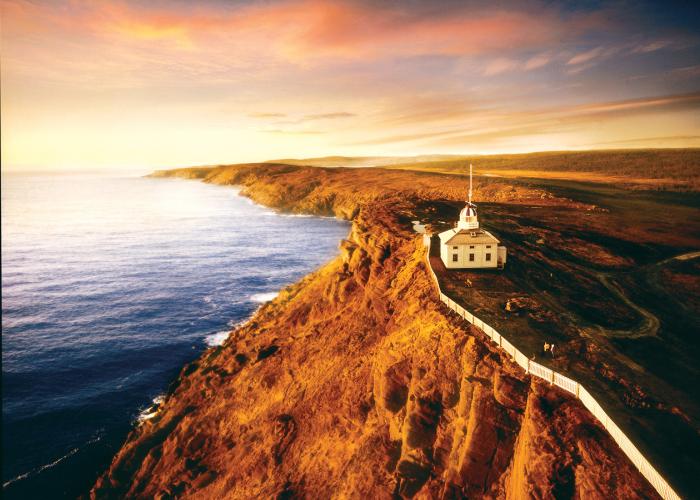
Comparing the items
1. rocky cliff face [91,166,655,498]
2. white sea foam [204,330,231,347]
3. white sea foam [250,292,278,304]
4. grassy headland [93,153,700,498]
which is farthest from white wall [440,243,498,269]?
white sea foam [250,292,278,304]

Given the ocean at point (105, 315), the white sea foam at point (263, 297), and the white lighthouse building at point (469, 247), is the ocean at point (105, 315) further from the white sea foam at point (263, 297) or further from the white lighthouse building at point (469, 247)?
the white lighthouse building at point (469, 247)

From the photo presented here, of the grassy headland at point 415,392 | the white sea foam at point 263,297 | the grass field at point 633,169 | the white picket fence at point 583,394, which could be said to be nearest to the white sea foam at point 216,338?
the grassy headland at point 415,392

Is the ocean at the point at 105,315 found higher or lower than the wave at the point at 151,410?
higher

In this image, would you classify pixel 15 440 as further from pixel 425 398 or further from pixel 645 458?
pixel 645 458

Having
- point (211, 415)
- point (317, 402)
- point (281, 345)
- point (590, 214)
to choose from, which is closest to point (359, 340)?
point (317, 402)

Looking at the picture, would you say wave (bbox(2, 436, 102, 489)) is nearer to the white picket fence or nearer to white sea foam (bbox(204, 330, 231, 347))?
white sea foam (bbox(204, 330, 231, 347))
